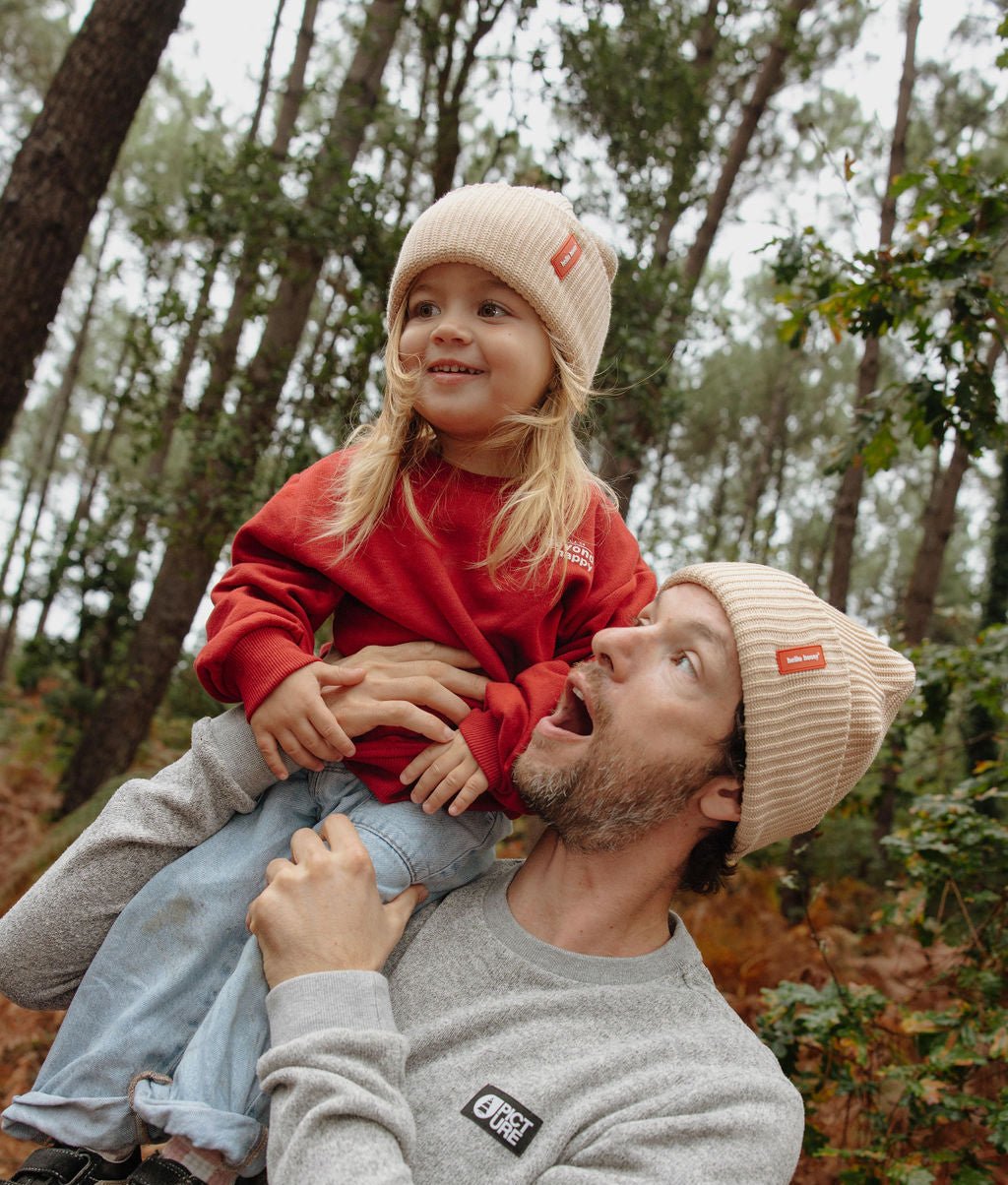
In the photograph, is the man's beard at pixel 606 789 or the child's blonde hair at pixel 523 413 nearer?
the man's beard at pixel 606 789

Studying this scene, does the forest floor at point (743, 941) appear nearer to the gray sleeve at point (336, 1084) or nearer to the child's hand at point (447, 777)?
the child's hand at point (447, 777)

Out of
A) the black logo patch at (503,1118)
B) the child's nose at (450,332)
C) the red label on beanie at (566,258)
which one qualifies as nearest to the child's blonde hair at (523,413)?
the red label on beanie at (566,258)

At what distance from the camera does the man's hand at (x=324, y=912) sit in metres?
1.63

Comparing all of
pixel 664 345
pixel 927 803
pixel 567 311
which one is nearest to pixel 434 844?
pixel 567 311

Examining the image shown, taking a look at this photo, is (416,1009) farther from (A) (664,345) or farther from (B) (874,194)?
(B) (874,194)

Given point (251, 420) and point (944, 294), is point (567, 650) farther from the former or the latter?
point (251, 420)

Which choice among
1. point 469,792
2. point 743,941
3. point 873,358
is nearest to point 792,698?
point 469,792

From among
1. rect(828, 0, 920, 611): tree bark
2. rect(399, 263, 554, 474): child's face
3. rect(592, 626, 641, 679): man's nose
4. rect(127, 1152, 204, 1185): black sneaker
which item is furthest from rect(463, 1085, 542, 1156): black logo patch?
rect(828, 0, 920, 611): tree bark

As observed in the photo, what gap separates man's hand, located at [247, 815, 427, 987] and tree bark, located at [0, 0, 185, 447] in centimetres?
364

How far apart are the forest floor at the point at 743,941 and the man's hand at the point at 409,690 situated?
1.86 metres

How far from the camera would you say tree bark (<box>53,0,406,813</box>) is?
17.4ft

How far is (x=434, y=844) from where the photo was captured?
187 cm

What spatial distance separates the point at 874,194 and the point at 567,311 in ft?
35.8

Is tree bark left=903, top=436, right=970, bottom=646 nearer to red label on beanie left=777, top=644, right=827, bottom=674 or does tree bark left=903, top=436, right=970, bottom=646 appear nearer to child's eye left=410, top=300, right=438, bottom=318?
red label on beanie left=777, top=644, right=827, bottom=674
